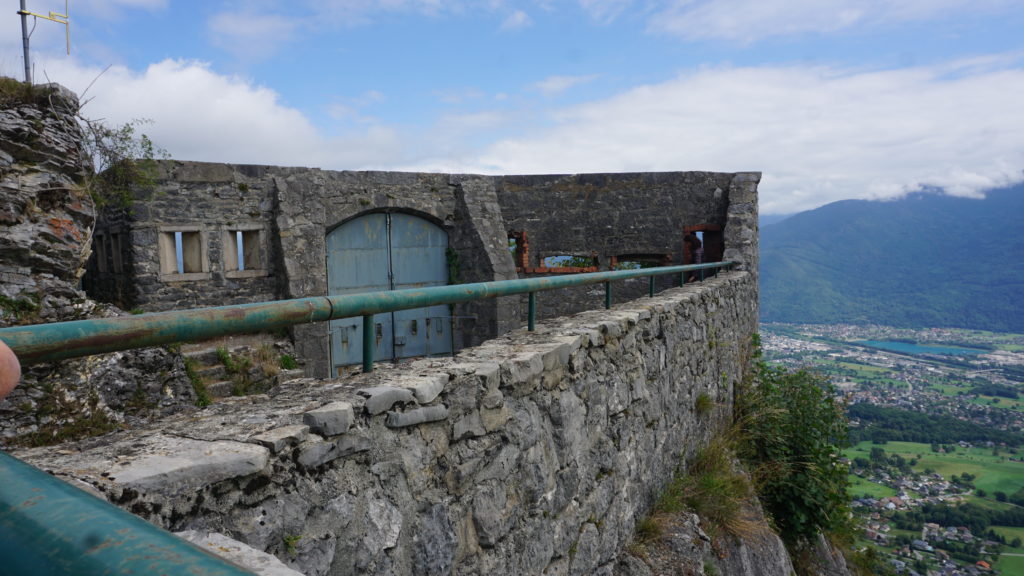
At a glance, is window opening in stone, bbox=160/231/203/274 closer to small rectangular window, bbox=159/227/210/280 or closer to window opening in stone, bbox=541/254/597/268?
small rectangular window, bbox=159/227/210/280

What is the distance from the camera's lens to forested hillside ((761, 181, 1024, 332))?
93500mm

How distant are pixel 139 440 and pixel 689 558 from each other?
131 inches

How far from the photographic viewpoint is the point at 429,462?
2.21 m

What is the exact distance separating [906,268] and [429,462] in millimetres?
141902

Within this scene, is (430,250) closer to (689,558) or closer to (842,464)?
(842,464)

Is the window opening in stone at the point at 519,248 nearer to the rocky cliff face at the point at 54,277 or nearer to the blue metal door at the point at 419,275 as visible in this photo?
the blue metal door at the point at 419,275

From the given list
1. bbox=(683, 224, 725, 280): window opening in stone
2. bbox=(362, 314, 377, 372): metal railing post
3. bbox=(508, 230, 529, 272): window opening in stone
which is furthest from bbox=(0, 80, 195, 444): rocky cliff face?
bbox=(683, 224, 725, 280): window opening in stone

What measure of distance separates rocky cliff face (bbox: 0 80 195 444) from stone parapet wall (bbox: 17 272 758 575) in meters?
4.02

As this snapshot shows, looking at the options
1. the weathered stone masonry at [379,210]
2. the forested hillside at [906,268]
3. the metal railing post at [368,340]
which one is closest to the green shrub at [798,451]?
the weathered stone masonry at [379,210]

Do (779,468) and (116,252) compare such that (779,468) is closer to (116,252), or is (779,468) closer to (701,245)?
(701,245)

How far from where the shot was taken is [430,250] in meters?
11.6

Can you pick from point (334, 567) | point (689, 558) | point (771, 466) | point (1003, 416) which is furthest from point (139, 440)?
point (1003, 416)

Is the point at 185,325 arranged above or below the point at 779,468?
above

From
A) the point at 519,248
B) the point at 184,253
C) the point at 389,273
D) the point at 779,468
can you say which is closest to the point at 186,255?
the point at 184,253
